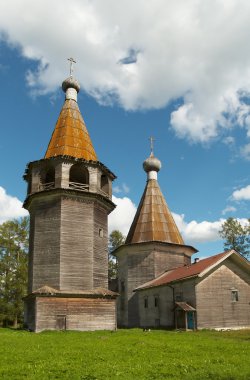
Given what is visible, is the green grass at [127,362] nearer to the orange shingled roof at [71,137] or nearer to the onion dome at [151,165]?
the orange shingled roof at [71,137]

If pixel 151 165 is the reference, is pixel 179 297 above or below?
below

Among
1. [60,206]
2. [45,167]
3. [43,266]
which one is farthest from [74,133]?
[43,266]

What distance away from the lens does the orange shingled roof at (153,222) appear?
104 ft

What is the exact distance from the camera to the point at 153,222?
1283 inches

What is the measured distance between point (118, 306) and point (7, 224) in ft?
45.3

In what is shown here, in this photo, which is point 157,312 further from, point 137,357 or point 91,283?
point 137,357

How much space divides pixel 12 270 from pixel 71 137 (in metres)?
17.1

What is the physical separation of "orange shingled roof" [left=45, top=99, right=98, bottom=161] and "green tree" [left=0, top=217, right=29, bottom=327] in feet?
48.3

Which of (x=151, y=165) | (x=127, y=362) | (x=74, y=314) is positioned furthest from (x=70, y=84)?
(x=127, y=362)

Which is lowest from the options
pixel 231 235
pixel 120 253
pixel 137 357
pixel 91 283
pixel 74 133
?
pixel 137 357

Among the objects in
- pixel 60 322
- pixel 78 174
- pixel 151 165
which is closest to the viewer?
pixel 60 322

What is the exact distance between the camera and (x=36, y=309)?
2084cm

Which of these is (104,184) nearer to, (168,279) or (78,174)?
(78,174)

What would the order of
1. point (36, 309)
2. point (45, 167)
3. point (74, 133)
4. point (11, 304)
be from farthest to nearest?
point (11, 304) < point (74, 133) < point (45, 167) < point (36, 309)
